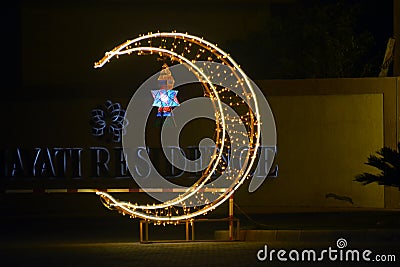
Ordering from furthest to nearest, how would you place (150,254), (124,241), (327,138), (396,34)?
(396,34) → (327,138) → (124,241) → (150,254)

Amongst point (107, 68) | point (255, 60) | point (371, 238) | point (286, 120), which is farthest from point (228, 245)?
point (255, 60)

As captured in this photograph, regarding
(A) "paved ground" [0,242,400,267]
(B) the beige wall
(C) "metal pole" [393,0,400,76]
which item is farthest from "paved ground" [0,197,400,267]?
(C) "metal pole" [393,0,400,76]

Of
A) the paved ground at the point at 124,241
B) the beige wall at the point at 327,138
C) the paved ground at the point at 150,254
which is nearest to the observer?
the paved ground at the point at 150,254

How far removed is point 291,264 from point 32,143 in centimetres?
1312

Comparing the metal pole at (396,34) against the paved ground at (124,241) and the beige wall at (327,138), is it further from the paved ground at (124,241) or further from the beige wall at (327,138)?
the paved ground at (124,241)

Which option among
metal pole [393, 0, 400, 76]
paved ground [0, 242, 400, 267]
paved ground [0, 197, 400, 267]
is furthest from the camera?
metal pole [393, 0, 400, 76]

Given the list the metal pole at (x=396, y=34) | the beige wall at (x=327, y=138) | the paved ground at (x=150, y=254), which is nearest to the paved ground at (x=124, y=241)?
the paved ground at (x=150, y=254)

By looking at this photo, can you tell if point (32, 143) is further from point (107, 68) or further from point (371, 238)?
point (371, 238)

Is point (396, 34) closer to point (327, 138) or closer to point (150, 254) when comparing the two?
point (327, 138)

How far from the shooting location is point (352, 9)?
33.2 meters

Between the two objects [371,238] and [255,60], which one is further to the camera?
[255,60]

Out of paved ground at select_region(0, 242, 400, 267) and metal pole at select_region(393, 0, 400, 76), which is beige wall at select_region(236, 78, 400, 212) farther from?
paved ground at select_region(0, 242, 400, 267)

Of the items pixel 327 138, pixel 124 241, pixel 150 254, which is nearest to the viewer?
pixel 150 254

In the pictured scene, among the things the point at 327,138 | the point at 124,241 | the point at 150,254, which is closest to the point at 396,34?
the point at 327,138
